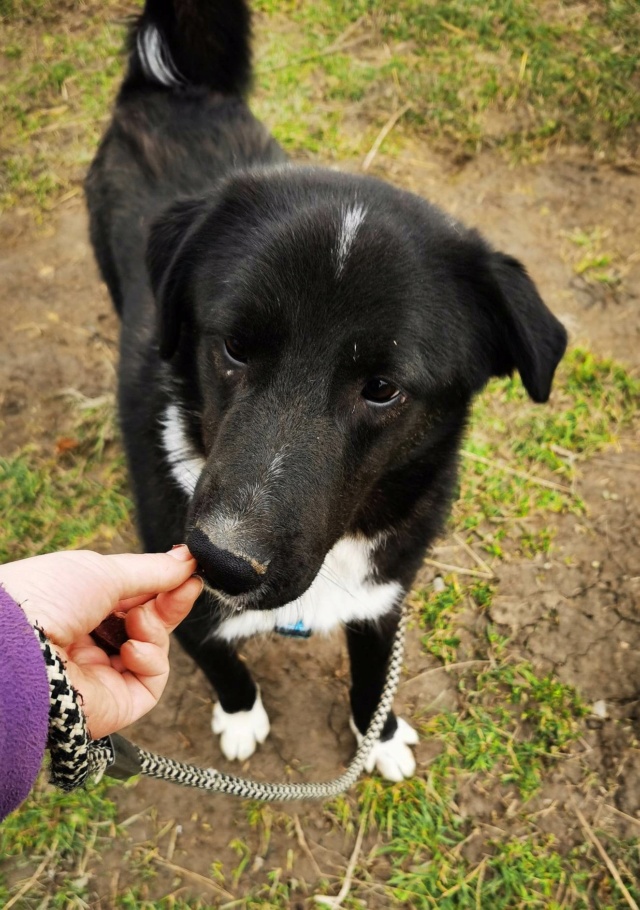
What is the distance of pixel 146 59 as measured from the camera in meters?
3.26

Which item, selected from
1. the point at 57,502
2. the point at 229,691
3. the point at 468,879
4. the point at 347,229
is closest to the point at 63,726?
the point at 347,229

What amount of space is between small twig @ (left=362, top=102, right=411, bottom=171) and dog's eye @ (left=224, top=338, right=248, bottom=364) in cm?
315

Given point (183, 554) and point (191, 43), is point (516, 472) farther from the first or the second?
point (191, 43)

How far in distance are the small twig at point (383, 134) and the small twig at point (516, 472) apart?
2.16 metres

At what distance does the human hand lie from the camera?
1378 mm

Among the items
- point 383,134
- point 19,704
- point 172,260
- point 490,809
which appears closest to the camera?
point 19,704

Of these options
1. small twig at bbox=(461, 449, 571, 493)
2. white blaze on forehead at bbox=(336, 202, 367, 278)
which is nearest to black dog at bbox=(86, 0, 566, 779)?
white blaze on forehead at bbox=(336, 202, 367, 278)

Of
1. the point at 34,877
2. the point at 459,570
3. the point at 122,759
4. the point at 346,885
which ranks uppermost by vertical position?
the point at 122,759

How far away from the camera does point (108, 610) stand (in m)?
1.47

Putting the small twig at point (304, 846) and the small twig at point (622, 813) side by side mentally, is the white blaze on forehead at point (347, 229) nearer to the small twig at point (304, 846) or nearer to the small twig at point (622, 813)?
the small twig at point (304, 846)

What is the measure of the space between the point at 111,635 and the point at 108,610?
0.56 feet

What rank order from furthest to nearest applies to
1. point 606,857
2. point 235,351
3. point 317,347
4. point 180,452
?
point 606,857, point 180,452, point 235,351, point 317,347

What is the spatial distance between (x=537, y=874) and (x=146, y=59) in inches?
142

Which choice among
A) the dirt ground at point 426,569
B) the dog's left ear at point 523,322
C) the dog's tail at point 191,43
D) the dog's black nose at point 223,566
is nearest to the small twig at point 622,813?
the dirt ground at point 426,569
